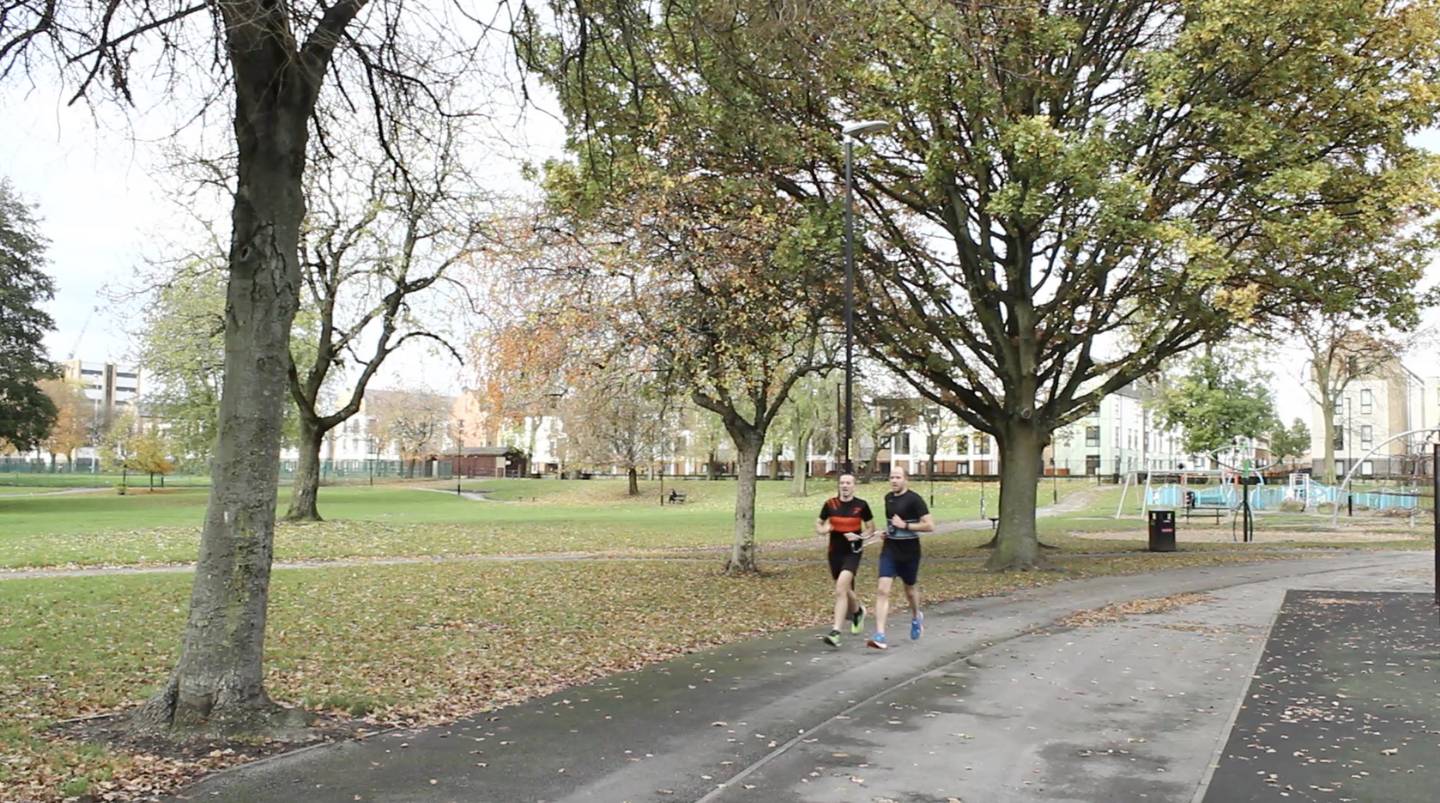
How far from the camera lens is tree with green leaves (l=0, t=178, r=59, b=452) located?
4231cm

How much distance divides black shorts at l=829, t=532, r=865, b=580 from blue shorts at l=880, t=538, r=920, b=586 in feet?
0.90

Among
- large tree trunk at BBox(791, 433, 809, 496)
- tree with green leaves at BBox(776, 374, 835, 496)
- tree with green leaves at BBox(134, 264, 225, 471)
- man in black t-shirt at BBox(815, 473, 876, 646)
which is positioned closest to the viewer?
man in black t-shirt at BBox(815, 473, 876, 646)

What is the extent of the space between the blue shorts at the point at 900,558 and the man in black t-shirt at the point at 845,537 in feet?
0.84

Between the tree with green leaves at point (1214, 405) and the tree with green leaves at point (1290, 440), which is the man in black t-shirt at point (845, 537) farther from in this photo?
the tree with green leaves at point (1290, 440)

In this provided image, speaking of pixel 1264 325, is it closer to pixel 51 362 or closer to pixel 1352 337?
pixel 1352 337

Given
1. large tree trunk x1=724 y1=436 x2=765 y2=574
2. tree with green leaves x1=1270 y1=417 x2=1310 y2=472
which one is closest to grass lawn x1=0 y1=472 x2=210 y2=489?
large tree trunk x1=724 y1=436 x2=765 y2=574

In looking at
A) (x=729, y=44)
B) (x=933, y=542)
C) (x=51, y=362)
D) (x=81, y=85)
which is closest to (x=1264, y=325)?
(x=933, y=542)

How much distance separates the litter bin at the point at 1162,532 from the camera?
83.5 ft

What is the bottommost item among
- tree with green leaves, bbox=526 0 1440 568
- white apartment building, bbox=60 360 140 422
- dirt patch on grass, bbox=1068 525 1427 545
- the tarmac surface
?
dirt patch on grass, bbox=1068 525 1427 545

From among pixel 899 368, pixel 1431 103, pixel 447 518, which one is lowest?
pixel 447 518

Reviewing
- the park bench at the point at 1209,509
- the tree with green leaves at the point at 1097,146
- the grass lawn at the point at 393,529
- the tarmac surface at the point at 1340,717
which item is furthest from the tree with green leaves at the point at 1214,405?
the tarmac surface at the point at 1340,717

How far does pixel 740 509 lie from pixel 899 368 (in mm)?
4870

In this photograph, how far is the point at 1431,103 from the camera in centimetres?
1580

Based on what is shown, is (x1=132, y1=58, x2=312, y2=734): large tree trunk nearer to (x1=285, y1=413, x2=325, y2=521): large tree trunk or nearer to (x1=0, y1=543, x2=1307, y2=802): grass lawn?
(x1=0, y1=543, x2=1307, y2=802): grass lawn
